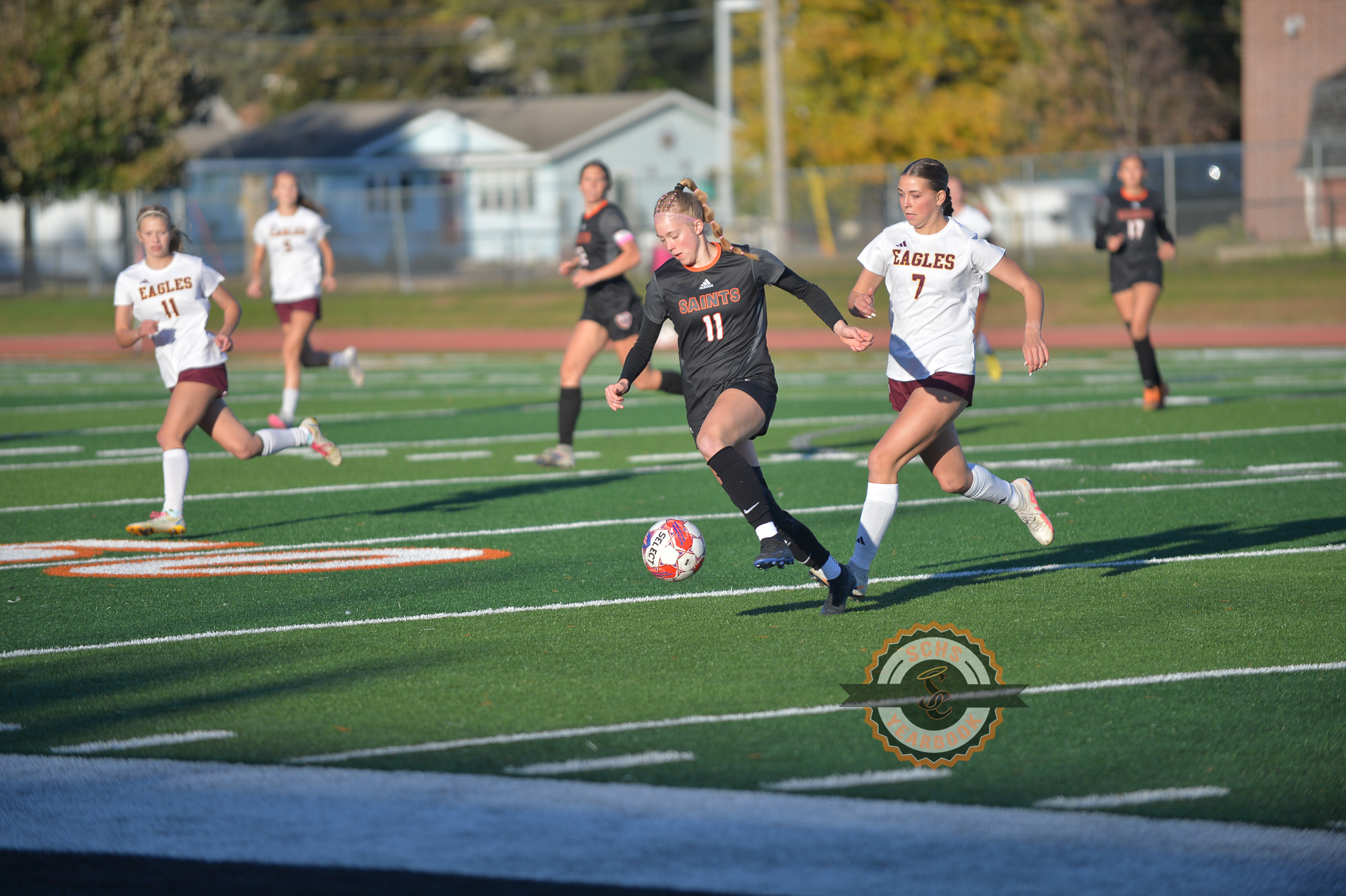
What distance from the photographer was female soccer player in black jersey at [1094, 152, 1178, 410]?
1498cm

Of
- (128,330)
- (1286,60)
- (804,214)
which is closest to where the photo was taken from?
(128,330)

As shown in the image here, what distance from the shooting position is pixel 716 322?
24.4 feet

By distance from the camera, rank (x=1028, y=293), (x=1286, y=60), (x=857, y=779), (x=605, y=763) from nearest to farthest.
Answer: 1. (x=857, y=779)
2. (x=605, y=763)
3. (x=1028, y=293)
4. (x=1286, y=60)

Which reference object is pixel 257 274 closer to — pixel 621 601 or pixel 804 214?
pixel 621 601

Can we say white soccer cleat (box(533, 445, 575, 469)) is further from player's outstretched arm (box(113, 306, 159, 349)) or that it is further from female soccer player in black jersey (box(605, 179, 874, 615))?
female soccer player in black jersey (box(605, 179, 874, 615))

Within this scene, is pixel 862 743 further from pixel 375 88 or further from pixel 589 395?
pixel 375 88

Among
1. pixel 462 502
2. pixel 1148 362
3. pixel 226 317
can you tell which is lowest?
pixel 462 502

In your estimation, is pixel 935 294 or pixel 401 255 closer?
pixel 935 294

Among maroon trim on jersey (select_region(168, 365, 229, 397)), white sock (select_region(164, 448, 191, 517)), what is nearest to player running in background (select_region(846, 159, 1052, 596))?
maroon trim on jersey (select_region(168, 365, 229, 397))

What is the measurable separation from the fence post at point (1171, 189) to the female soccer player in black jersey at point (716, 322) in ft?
96.4

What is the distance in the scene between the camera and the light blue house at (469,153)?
6197 centimetres

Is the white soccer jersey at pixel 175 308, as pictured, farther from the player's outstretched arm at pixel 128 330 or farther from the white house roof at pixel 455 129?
the white house roof at pixel 455 129

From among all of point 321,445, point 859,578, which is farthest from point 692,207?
point 321,445

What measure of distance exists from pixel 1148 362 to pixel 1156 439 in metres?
1.88
